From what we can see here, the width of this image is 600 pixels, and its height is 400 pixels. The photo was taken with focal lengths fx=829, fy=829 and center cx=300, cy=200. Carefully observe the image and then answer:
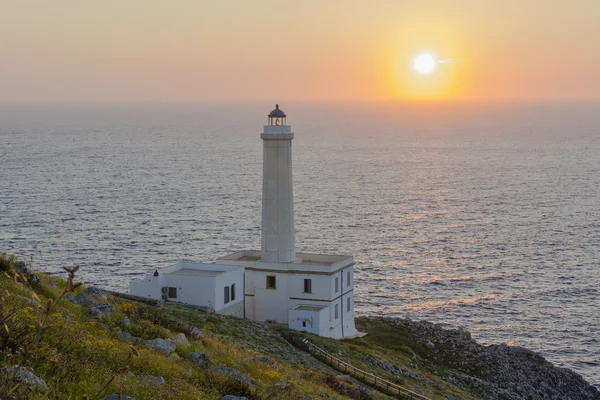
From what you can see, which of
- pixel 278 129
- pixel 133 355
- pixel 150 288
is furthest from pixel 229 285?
pixel 133 355

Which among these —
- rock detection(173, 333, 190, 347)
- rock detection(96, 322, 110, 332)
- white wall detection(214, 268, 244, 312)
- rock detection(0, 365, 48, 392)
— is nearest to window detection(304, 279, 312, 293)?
white wall detection(214, 268, 244, 312)

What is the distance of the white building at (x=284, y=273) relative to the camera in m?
43.6

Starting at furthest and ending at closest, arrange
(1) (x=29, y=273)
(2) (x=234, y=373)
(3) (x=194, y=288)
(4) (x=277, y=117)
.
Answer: (4) (x=277, y=117) → (3) (x=194, y=288) → (1) (x=29, y=273) → (2) (x=234, y=373)

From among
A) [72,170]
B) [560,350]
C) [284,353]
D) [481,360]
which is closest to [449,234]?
[560,350]

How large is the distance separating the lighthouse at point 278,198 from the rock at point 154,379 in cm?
3231

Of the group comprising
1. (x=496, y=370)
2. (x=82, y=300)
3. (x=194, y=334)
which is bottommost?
(x=496, y=370)

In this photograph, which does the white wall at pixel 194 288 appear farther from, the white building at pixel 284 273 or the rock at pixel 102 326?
the rock at pixel 102 326

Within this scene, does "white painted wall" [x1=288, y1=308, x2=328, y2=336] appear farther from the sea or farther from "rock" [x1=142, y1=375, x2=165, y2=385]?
"rock" [x1=142, y1=375, x2=165, y2=385]

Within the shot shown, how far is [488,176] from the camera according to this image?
476ft

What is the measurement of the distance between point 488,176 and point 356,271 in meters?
81.0

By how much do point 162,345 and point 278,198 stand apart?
2961 cm

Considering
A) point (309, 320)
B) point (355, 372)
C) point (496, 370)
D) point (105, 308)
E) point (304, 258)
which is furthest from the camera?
point (304, 258)

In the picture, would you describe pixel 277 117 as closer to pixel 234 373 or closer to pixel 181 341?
pixel 181 341

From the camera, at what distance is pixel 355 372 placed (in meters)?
33.4
